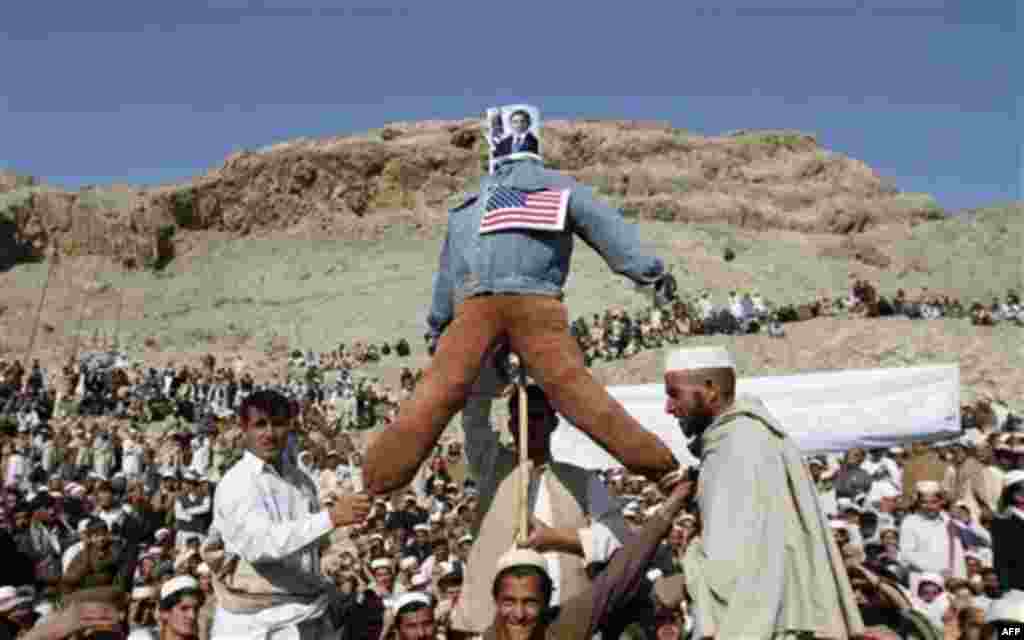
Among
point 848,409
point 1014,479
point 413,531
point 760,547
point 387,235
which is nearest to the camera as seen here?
point 760,547

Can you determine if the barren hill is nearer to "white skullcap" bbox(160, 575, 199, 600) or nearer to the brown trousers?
"white skullcap" bbox(160, 575, 199, 600)

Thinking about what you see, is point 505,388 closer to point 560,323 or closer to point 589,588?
point 560,323

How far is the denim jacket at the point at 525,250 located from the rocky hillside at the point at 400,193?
6141cm

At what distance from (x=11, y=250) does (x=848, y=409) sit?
65.3m

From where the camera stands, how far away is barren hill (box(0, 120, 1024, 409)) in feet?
159

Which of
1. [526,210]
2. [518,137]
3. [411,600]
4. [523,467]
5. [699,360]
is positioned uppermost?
[518,137]

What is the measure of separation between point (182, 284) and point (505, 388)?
A: 2403 inches

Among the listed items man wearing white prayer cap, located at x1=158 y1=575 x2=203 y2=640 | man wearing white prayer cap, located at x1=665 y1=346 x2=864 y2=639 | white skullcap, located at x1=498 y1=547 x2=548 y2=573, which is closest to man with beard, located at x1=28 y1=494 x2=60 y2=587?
man wearing white prayer cap, located at x1=158 y1=575 x2=203 y2=640

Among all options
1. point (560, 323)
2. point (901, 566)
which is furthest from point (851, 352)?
point (560, 323)

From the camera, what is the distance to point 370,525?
461 inches

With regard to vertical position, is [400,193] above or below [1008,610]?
above

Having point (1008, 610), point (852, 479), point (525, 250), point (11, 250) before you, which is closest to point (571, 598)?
point (525, 250)

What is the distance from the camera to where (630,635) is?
389cm

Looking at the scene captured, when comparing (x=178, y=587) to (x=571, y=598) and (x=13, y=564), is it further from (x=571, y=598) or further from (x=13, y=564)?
(x=571, y=598)
